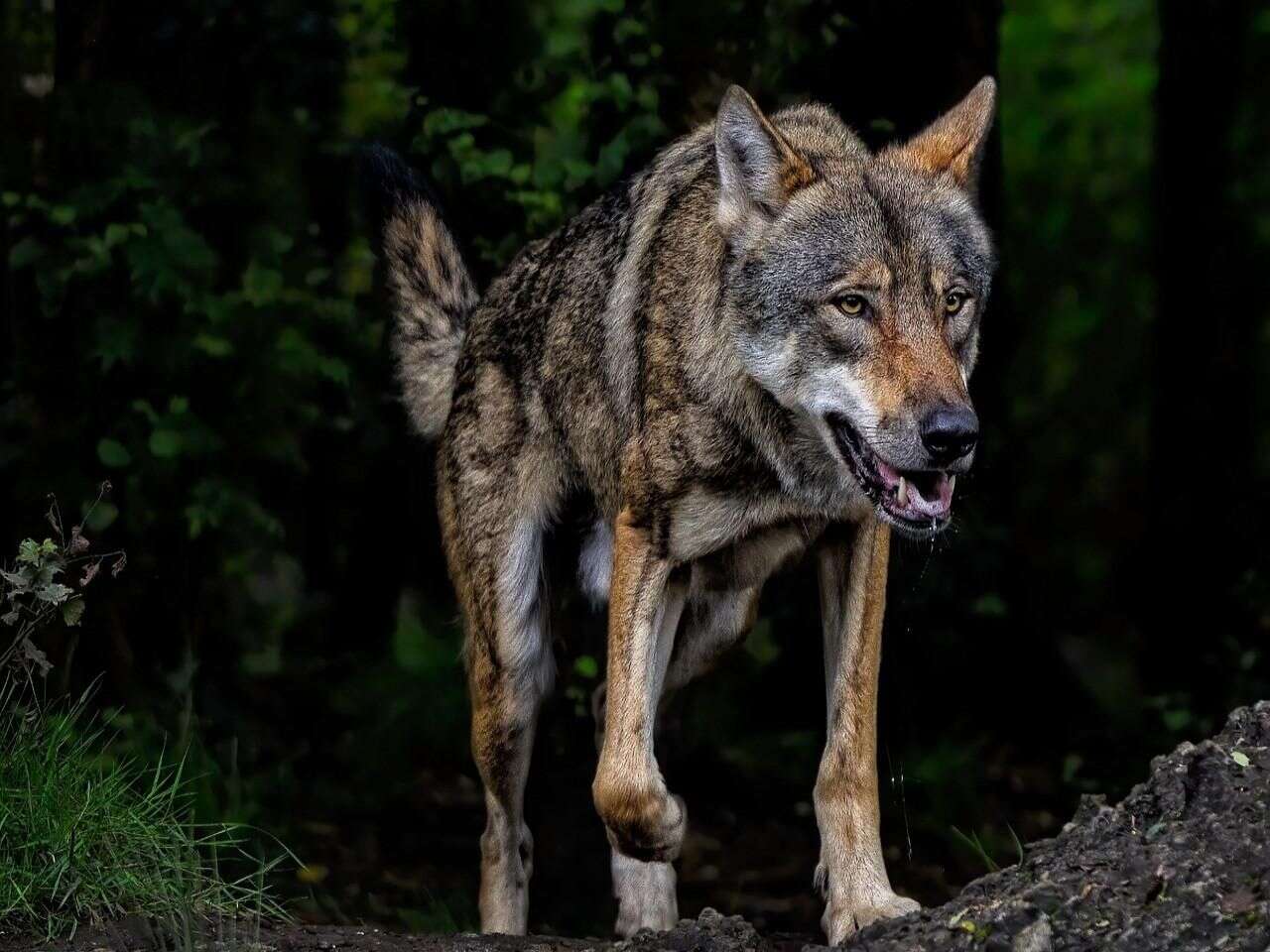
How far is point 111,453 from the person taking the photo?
20.6 ft

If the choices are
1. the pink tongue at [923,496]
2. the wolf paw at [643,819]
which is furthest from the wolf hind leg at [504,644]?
the pink tongue at [923,496]

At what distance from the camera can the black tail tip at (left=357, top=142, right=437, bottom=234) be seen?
5707mm

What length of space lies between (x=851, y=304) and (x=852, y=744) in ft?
3.79

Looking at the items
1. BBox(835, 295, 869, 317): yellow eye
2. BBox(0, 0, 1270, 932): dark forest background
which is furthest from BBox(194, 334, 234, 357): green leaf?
BBox(835, 295, 869, 317): yellow eye

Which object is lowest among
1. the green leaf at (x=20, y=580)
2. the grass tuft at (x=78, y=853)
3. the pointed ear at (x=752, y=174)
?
the grass tuft at (x=78, y=853)

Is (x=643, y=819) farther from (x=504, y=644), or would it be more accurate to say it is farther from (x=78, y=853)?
(x=78, y=853)

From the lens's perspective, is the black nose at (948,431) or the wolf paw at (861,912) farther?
the wolf paw at (861,912)

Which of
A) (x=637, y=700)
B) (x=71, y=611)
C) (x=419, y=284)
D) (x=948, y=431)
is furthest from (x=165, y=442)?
(x=948, y=431)

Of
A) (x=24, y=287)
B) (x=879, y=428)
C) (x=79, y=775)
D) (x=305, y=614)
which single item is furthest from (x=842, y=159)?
(x=305, y=614)

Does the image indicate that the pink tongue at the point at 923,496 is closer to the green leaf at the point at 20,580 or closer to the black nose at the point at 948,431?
the black nose at the point at 948,431

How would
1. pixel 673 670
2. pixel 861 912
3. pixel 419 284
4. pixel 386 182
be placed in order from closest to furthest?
pixel 861 912 → pixel 673 670 → pixel 386 182 → pixel 419 284

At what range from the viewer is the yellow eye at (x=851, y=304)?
163 inches

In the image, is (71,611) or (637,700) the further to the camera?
(637,700)

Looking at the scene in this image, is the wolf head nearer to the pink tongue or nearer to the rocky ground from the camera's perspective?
the pink tongue
